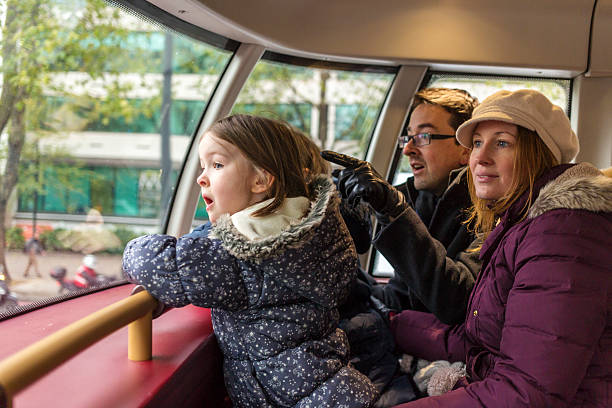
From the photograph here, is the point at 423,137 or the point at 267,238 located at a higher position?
the point at 423,137

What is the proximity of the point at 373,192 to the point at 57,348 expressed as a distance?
118 cm

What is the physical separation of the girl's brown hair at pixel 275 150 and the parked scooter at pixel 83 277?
108cm

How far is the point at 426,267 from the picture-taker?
5.98 ft

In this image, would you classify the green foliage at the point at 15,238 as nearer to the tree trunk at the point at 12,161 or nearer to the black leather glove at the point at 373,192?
the tree trunk at the point at 12,161

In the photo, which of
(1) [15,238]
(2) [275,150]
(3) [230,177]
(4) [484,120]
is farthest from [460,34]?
(1) [15,238]

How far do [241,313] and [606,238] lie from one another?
0.94m

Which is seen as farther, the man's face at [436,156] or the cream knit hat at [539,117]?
the man's face at [436,156]

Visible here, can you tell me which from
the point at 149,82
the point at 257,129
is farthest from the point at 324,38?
the point at 257,129

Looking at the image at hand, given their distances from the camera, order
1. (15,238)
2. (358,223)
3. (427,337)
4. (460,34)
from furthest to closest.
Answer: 1. (460,34)
2. (358,223)
3. (15,238)
4. (427,337)

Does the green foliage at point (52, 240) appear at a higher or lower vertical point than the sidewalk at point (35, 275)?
higher

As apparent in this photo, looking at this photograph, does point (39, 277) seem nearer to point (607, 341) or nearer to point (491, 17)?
point (607, 341)

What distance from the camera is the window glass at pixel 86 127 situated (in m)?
2.05

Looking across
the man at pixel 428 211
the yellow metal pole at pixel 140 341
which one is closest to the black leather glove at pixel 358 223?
the man at pixel 428 211

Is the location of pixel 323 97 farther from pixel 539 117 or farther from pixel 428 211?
pixel 539 117
